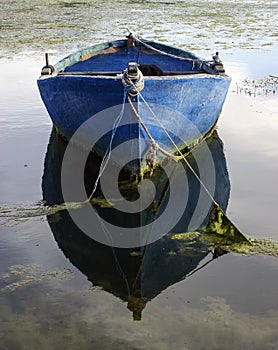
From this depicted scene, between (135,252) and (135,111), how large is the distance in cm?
193

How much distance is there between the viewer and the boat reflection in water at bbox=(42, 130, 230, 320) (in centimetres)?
494

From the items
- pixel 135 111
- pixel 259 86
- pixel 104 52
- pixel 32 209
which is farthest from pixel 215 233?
pixel 259 86

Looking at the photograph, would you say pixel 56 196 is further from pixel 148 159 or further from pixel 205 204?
pixel 205 204

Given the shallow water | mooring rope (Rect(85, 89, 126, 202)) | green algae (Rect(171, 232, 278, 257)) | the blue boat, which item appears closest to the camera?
the shallow water

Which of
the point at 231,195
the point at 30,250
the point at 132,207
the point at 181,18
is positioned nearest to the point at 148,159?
the point at 132,207

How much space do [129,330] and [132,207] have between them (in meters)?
2.44

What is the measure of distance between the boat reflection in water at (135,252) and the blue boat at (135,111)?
56 cm

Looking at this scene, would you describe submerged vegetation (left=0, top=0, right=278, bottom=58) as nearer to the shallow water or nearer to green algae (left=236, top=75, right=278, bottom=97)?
green algae (left=236, top=75, right=278, bottom=97)

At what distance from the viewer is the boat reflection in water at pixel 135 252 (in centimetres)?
494

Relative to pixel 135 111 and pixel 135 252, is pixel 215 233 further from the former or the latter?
pixel 135 111

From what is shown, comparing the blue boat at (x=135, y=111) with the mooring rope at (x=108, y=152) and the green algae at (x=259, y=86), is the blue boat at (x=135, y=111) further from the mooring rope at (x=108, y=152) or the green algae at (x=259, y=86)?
the green algae at (x=259, y=86)

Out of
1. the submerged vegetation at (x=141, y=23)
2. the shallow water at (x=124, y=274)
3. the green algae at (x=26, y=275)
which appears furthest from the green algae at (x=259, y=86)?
the green algae at (x=26, y=275)

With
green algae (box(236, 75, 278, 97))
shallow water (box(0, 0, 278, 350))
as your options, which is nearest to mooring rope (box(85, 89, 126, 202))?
shallow water (box(0, 0, 278, 350))

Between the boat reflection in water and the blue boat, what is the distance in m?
0.56
